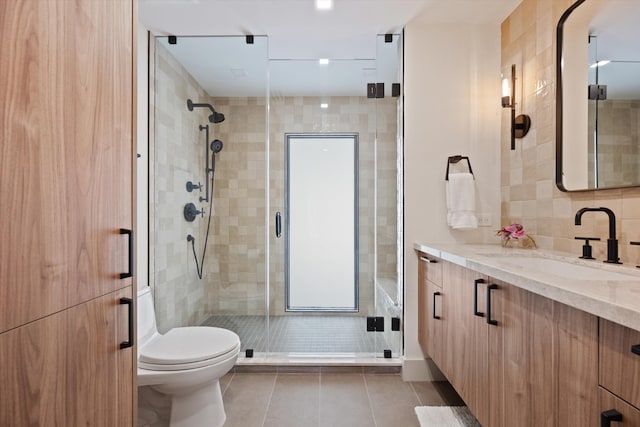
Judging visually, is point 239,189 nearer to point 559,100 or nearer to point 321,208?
point 321,208

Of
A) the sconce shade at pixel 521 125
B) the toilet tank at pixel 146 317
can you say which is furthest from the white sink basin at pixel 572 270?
the toilet tank at pixel 146 317

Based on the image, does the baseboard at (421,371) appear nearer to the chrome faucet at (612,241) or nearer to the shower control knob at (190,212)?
the chrome faucet at (612,241)

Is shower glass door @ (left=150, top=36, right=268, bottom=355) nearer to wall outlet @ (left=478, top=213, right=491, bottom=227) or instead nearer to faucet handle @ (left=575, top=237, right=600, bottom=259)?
wall outlet @ (left=478, top=213, right=491, bottom=227)

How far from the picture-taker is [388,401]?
2104mm

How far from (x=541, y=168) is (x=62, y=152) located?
2194 mm

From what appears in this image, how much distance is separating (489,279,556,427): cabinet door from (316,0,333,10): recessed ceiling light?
6.04ft

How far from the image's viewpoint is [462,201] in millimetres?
2273

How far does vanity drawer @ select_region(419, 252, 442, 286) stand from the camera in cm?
198

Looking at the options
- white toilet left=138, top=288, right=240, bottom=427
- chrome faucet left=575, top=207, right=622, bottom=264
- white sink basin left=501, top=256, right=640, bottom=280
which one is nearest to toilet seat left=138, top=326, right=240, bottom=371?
white toilet left=138, top=288, right=240, bottom=427

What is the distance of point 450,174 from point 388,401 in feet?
4.83

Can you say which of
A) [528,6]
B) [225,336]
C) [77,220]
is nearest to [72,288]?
[77,220]

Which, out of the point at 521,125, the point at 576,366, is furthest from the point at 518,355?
the point at 521,125

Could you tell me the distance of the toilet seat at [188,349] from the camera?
1.72m

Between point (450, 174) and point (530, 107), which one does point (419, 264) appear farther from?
point (530, 107)
